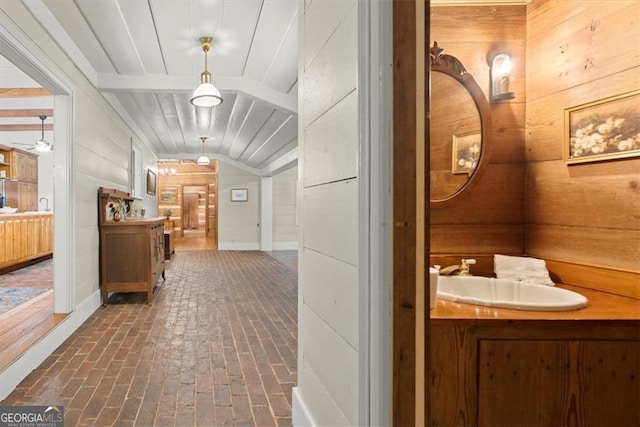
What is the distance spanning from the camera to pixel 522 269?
1980 mm

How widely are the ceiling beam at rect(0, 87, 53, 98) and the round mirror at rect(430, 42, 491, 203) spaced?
15.8ft

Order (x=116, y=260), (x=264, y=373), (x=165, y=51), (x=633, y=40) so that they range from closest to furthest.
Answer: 1. (x=633, y=40)
2. (x=264, y=373)
3. (x=165, y=51)
4. (x=116, y=260)

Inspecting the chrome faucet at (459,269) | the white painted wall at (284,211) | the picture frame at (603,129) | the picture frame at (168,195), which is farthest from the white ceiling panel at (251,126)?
the picture frame at (168,195)

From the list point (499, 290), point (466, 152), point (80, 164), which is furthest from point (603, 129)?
point (80, 164)

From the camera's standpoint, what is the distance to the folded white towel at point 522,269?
1.93 m

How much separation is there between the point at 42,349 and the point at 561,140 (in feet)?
11.8

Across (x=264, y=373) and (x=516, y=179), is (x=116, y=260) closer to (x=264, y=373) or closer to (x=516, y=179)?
(x=264, y=373)

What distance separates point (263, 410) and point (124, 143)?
465cm

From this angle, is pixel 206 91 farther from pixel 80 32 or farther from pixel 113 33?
pixel 80 32

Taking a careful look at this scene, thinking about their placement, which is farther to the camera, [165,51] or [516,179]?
[165,51]

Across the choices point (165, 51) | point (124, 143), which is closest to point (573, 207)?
point (165, 51)

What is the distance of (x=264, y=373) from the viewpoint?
2.34 meters

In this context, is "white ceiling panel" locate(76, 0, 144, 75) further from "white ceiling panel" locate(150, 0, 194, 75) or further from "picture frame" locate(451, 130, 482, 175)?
"picture frame" locate(451, 130, 482, 175)

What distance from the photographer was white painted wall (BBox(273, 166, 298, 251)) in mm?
9930
